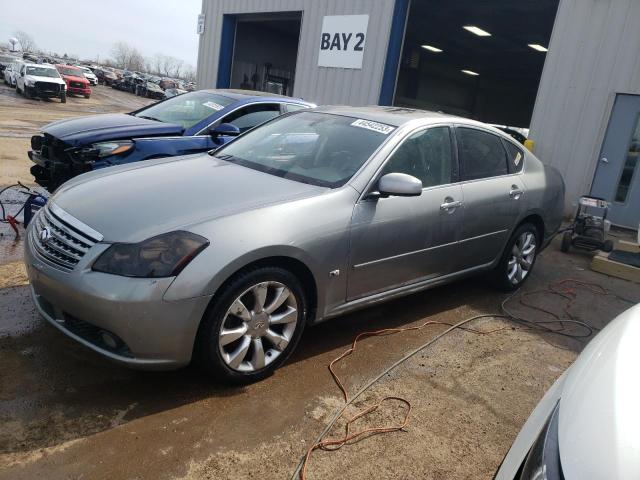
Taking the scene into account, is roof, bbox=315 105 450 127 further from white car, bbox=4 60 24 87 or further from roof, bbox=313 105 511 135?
white car, bbox=4 60 24 87

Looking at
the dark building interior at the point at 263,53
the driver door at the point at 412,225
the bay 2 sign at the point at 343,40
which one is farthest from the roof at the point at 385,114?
the dark building interior at the point at 263,53

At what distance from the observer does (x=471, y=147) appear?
438 centimetres

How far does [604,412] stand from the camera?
4.82 ft

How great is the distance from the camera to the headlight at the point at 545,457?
4.53ft

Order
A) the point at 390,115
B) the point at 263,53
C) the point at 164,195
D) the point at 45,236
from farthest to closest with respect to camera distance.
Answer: the point at 263,53, the point at 390,115, the point at 164,195, the point at 45,236

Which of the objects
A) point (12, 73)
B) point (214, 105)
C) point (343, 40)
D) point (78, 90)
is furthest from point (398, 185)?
point (12, 73)

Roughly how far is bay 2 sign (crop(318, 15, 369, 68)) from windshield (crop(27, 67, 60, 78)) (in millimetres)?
21104

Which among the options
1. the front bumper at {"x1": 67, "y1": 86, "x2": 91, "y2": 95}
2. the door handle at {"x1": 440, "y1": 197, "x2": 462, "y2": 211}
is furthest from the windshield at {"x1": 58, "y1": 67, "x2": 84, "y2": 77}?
the door handle at {"x1": 440, "y1": 197, "x2": 462, "y2": 211}

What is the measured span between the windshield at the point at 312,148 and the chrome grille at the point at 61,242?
1293 millimetres

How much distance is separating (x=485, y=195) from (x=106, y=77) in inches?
2313

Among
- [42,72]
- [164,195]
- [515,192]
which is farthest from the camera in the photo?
[42,72]

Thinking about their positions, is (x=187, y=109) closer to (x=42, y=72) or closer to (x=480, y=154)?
(x=480, y=154)

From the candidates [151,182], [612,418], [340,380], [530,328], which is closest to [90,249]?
[151,182]

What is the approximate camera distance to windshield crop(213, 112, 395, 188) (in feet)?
11.6
